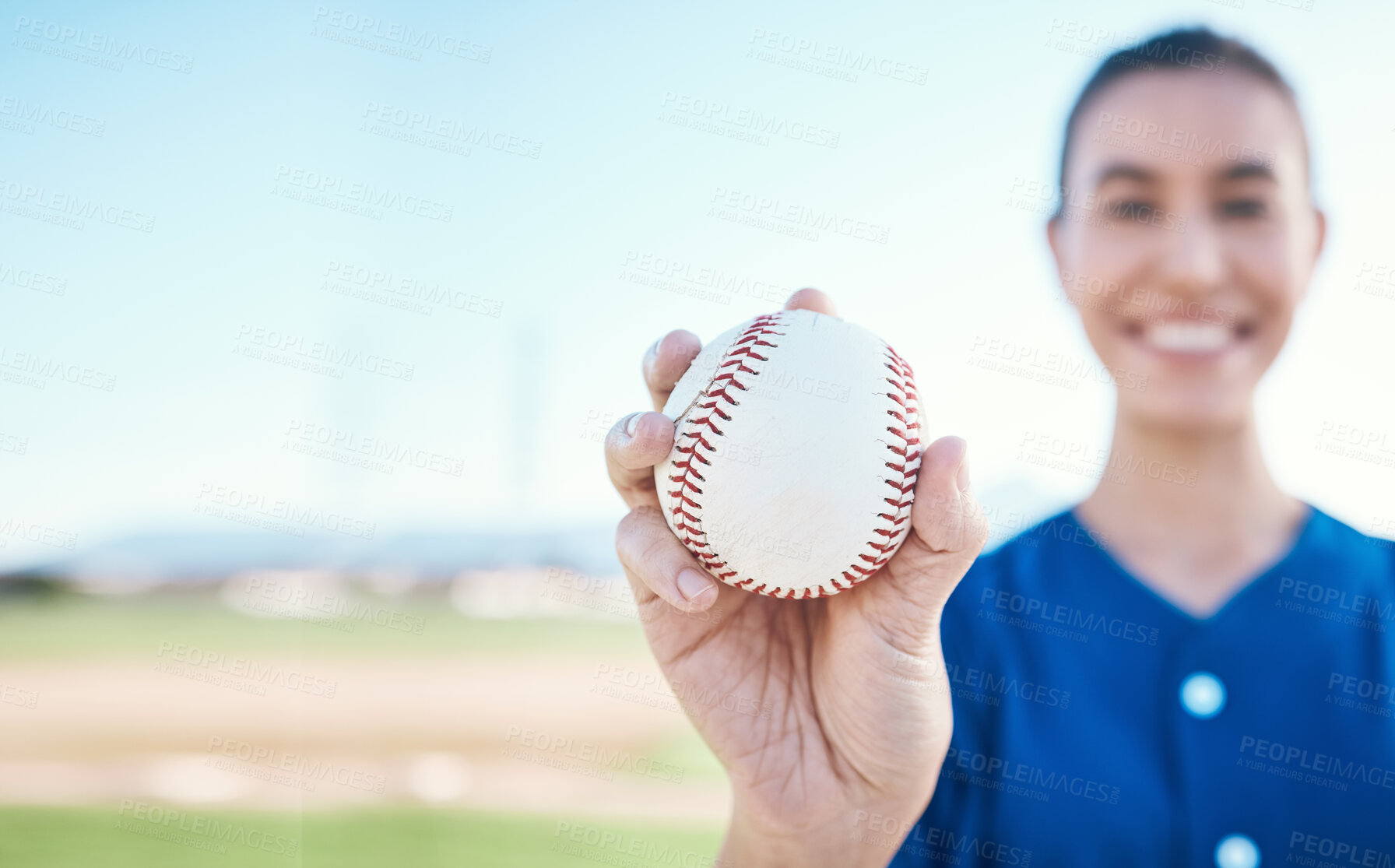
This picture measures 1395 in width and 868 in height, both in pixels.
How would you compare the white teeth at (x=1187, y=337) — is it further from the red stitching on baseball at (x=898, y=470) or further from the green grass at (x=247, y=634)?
the green grass at (x=247, y=634)

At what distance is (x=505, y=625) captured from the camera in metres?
26.3

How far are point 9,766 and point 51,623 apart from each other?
16.7 metres

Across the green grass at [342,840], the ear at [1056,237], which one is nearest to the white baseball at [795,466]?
the ear at [1056,237]

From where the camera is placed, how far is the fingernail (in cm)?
187

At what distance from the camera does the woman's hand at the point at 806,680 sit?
197 cm

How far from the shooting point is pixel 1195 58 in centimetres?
272

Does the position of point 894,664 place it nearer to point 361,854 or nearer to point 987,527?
point 987,527

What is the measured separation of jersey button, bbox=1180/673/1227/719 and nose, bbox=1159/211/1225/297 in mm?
1076

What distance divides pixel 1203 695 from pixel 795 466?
1.34m

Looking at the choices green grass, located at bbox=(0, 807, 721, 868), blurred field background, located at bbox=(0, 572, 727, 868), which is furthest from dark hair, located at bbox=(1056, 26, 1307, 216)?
green grass, located at bbox=(0, 807, 721, 868)

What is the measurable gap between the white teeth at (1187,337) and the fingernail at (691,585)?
5.48ft

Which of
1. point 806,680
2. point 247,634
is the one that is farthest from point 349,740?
point 247,634

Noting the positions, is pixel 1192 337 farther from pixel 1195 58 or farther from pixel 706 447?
pixel 706 447

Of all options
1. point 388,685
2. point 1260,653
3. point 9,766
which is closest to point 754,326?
point 1260,653
